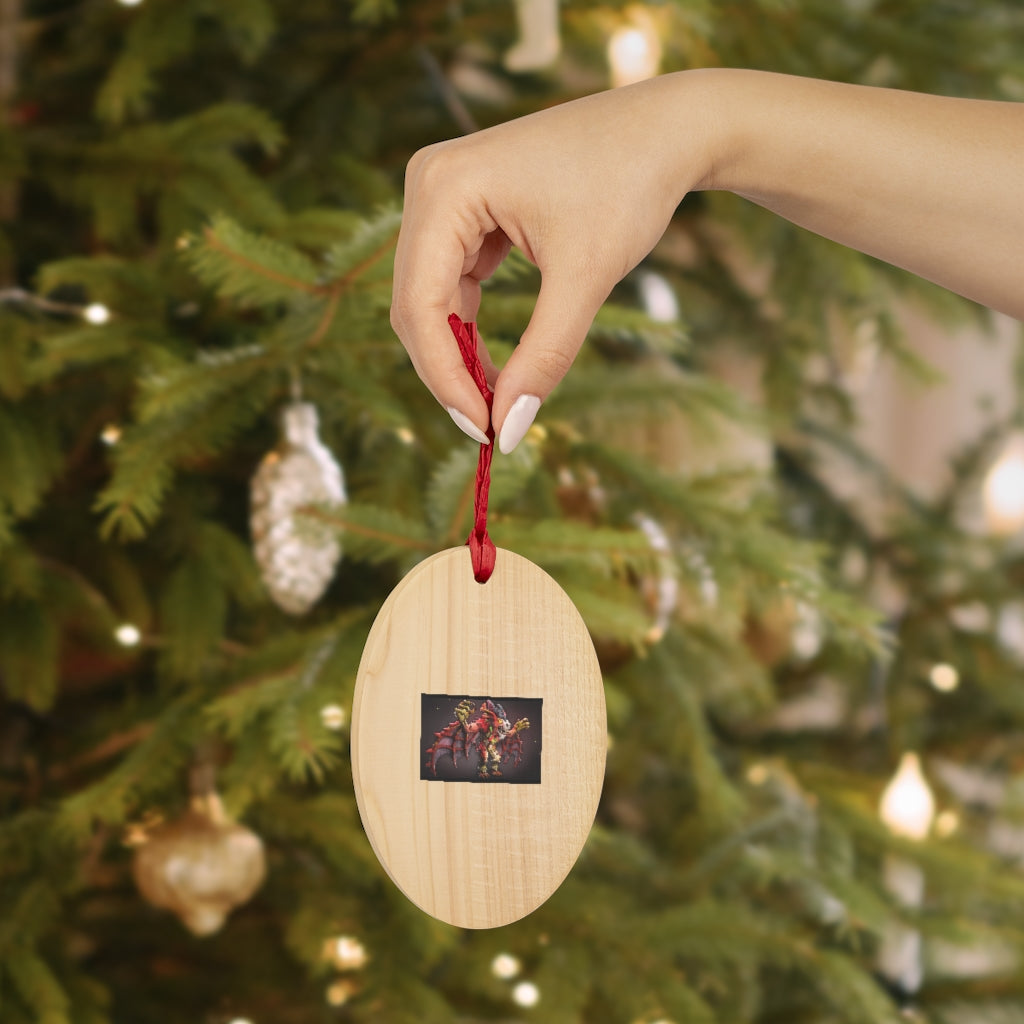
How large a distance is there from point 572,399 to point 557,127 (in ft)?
1.51

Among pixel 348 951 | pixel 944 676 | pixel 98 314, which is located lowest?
pixel 944 676

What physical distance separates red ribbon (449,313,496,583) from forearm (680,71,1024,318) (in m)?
0.13

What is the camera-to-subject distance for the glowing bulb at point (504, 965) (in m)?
0.86

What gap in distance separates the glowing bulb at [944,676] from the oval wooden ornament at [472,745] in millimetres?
1025

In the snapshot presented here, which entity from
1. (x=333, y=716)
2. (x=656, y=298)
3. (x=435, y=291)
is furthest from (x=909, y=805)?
(x=435, y=291)

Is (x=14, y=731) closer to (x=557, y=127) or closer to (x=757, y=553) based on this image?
(x=757, y=553)

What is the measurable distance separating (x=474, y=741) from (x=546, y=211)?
0.81 ft

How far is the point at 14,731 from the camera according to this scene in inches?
42.4

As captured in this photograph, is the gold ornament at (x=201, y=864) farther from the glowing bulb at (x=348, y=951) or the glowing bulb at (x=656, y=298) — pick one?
the glowing bulb at (x=656, y=298)

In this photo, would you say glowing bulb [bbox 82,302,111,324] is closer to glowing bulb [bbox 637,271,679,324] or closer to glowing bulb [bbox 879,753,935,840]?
glowing bulb [bbox 637,271,679,324]

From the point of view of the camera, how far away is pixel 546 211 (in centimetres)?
44

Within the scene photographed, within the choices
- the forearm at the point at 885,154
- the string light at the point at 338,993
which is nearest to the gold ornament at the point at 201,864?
the string light at the point at 338,993

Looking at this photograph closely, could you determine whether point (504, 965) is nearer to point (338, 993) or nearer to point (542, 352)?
point (338, 993)

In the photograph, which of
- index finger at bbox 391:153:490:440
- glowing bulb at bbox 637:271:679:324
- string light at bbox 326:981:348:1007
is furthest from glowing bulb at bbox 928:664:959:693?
index finger at bbox 391:153:490:440
